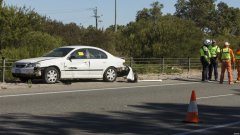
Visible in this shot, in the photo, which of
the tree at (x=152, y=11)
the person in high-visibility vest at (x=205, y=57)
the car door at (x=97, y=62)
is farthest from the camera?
the tree at (x=152, y=11)

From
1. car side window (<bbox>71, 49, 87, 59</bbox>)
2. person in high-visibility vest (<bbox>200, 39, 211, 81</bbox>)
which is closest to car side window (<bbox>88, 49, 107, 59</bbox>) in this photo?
car side window (<bbox>71, 49, 87, 59</bbox>)

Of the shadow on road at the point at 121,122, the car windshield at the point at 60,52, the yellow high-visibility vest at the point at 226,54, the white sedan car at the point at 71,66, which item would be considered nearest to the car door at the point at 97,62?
the white sedan car at the point at 71,66

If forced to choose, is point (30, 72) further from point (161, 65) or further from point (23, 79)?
point (161, 65)

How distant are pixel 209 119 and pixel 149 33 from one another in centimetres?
2891

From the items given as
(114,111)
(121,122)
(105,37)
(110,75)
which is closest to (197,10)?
(105,37)

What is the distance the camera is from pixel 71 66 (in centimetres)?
2003

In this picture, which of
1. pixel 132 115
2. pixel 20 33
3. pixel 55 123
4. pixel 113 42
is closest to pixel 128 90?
pixel 132 115

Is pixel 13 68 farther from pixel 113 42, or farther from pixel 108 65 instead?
pixel 113 42

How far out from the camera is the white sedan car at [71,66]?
1919 cm

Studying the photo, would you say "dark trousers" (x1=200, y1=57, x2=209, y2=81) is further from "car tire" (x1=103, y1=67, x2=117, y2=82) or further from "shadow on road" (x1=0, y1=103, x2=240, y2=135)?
"shadow on road" (x1=0, y1=103, x2=240, y2=135)

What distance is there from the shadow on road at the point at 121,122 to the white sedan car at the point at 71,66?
6848mm

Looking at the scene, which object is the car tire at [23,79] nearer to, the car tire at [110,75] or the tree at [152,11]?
the car tire at [110,75]

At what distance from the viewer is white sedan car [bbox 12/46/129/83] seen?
63.0 ft

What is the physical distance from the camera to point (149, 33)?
40125 millimetres
